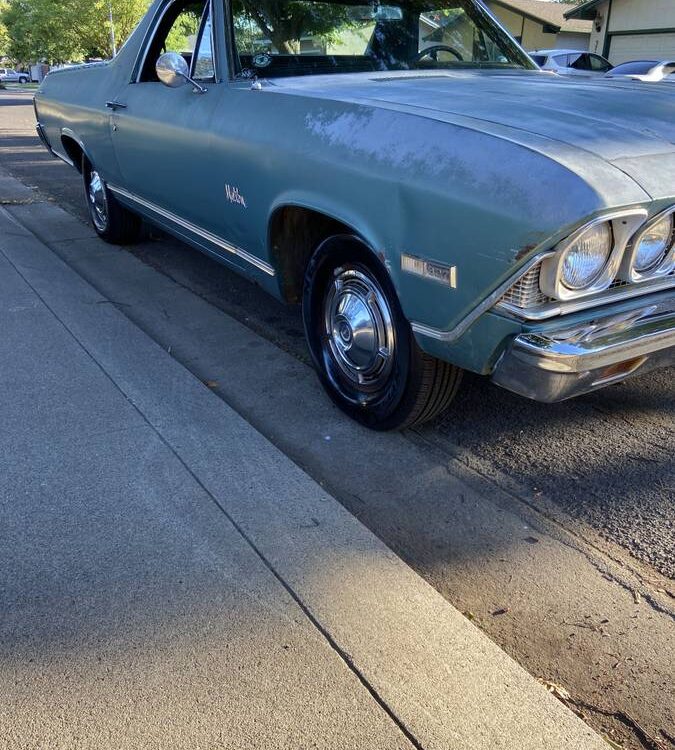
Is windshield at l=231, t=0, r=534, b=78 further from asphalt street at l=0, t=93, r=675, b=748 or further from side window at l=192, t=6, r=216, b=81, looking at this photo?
asphalt street at l=0, t=93, r=675, b=748

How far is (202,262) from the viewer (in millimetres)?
6148

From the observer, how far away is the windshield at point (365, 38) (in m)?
3.88

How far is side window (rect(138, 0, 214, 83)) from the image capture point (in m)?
4.09

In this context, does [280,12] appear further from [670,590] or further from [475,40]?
[670,590]

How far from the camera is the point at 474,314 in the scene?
243cm

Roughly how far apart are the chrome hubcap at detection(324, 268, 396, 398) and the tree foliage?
44.8 metres

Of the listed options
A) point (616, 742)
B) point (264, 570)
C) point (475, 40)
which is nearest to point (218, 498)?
point (264, 570)

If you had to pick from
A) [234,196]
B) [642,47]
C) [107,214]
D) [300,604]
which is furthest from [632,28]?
[300,604]

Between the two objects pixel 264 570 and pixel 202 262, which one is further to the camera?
pixel 202 262

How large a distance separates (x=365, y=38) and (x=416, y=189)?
78.6 inches

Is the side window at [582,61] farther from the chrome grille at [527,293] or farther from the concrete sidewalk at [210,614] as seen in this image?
the chrome grille at [527,293]

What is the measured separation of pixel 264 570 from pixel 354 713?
637 millimetres

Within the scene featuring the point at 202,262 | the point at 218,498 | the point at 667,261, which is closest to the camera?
the point at 667,261

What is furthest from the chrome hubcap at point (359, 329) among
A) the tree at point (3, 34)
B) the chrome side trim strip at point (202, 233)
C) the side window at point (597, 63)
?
the tree at point (3, 34)
